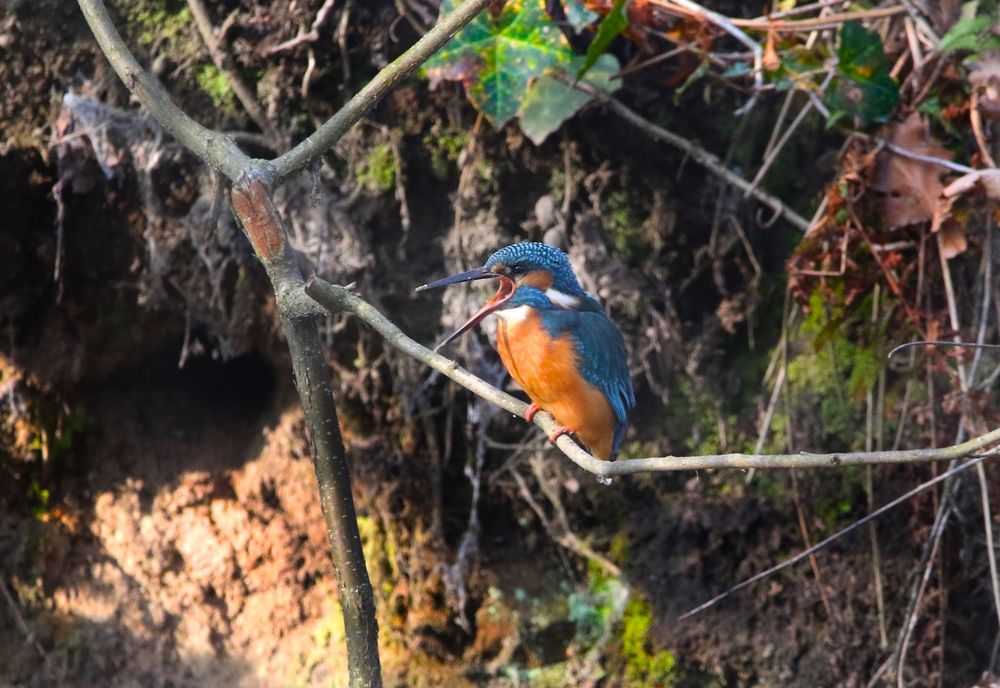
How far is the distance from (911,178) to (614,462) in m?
1.58

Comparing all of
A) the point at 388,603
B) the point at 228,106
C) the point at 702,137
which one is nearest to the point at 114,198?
the point at 228,106

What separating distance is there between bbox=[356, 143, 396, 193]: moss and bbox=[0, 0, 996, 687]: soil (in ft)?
0.10

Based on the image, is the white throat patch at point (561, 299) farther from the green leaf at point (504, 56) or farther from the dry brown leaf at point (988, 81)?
the dry brown leaf at point (988, 81)

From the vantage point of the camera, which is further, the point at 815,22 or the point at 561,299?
the point at 815,22

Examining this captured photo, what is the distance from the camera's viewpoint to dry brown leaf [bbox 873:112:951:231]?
2.59 meters

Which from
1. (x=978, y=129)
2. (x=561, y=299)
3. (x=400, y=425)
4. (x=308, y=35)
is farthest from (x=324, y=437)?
(x=978, y=129)

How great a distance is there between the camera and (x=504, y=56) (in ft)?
8.87

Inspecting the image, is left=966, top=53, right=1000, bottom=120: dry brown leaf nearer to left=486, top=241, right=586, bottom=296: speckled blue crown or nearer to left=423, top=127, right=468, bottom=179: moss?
left=486, top=241, right=586, bottom=296: speckled blue crown

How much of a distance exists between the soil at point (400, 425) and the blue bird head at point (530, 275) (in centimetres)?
66

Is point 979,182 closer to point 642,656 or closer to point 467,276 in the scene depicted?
point 467,276

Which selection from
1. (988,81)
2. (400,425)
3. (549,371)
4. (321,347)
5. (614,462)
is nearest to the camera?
(614,462)

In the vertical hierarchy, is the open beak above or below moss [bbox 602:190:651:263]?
below

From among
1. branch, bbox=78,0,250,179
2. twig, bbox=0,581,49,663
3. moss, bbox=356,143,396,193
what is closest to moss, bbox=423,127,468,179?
moss, bbox=356,143,396,193

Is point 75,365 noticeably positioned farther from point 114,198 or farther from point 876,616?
→ point 876,616
